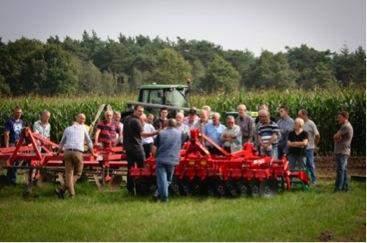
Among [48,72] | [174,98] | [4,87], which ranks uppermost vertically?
[48,72]

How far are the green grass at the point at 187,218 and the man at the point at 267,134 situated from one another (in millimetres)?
974

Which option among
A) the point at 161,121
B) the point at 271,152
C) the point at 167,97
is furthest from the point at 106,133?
the point at 271,152

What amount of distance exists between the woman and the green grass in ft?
2.58

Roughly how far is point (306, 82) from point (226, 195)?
25.9 m

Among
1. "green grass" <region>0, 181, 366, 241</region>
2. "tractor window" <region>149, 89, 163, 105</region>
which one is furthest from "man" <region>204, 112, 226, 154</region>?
"tractor window" <region>149, 89, 163, 105</region>

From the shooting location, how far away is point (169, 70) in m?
38.5

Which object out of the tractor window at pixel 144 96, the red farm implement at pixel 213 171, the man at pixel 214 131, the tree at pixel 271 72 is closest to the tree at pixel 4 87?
the tractor window at pixel 144 96

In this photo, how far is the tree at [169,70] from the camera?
37219 millimetres

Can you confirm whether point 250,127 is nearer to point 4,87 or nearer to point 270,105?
point 270,105

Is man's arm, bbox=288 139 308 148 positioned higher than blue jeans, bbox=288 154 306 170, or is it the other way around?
man's arm, bbox=288 139 308 148

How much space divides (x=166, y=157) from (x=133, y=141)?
95cm

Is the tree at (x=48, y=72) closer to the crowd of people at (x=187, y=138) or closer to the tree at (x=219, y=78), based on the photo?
the crowd of people at (x=187, y=138)

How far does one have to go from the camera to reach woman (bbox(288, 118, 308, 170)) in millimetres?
10352

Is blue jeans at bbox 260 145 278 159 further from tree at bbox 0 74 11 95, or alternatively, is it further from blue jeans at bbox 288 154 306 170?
tree at bbox 0 74 11 95
